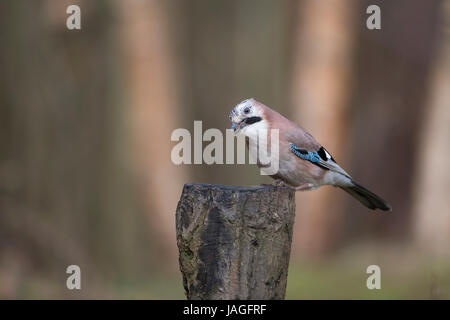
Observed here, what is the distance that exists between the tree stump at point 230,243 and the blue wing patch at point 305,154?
199 cm

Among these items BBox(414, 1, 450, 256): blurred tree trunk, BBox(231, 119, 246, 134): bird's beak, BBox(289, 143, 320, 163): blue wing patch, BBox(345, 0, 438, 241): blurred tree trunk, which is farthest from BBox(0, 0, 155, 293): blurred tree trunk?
BBox(414, 1, 450, 256): blurred tree trunk

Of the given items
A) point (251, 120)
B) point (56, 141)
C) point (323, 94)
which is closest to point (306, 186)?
point (251, 120)

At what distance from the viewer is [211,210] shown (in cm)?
500

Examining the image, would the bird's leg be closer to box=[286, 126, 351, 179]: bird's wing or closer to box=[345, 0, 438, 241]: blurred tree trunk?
box=[286, 126, 351, 179]: bird's wing

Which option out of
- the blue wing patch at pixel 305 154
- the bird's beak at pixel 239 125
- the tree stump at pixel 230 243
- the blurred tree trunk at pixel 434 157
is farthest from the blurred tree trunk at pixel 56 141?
the blurred tree trunk at pixel 434 157

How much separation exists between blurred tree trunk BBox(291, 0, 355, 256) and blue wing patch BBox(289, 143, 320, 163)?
283 inches

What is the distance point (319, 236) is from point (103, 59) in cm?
584

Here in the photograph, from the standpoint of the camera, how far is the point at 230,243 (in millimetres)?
4957

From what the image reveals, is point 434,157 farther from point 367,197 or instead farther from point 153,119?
point 367,197

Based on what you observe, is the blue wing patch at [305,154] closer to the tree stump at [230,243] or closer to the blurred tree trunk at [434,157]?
the tree stump at [230,243]

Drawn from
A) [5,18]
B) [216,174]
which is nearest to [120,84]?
[5,18]

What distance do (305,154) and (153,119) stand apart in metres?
8.04

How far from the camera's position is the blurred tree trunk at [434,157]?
1334 centimetres

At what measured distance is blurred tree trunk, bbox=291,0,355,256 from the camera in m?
14.5
